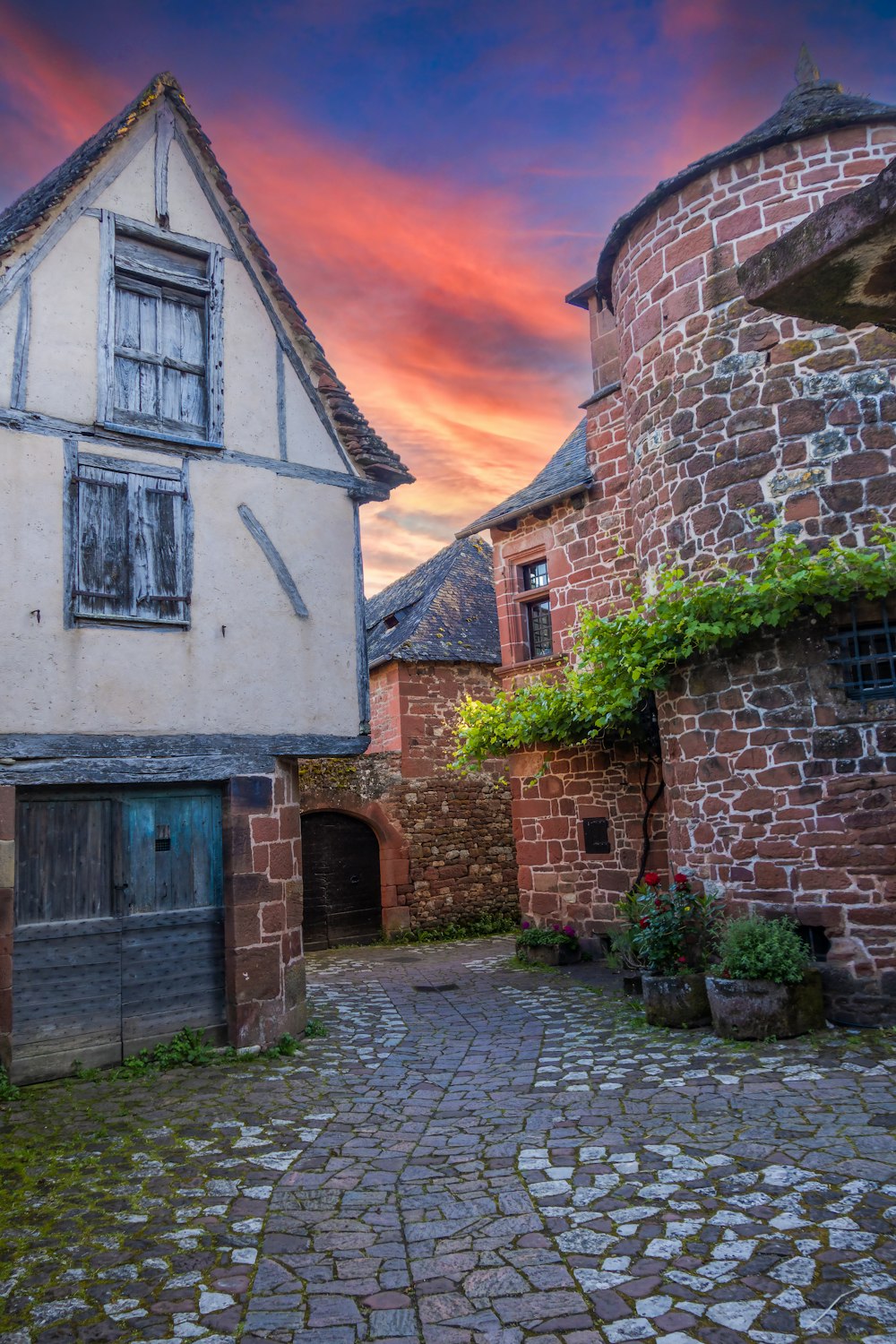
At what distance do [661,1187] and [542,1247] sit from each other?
→ 80 centimetres

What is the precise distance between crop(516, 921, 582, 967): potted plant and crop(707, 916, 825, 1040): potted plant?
4.33 meters

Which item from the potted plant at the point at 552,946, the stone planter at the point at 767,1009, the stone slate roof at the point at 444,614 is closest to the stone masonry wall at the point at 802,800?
the stone planter at the point at 767,1009

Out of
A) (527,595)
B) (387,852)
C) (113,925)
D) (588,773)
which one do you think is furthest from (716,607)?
(387,852)

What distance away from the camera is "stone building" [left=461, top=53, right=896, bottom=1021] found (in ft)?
23.0

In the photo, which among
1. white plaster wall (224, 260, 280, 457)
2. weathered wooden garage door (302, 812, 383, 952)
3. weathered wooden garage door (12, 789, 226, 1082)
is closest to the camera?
weathered wooden garage door (12, 789, 226, 1082)

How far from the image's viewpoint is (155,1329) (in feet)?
10.4

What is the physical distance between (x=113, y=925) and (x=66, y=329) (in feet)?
15.3

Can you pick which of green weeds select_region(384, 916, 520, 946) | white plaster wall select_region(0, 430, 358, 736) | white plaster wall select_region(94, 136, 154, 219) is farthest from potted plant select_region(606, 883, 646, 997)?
white plaster wall select_region(94, 136, 154, 219)

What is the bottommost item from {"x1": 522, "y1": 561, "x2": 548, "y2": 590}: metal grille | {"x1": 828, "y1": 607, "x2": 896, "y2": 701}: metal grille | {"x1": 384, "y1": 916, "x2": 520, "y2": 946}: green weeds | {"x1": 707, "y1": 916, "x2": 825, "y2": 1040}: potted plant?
{"x1": 384, "y1": 916, "x2": 520, "y2": 946}: green weeds

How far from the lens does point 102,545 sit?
6.99m

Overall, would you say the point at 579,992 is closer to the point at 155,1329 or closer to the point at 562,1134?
the point at 562,1134

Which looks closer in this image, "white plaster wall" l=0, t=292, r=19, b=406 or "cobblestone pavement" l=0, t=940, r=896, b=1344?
"cobblestone pavement" l=0, t=940, r=896, b=1344

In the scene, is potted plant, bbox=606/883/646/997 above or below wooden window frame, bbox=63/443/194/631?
below

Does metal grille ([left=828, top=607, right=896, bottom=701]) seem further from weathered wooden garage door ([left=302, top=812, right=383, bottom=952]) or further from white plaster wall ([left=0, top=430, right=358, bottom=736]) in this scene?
weathered wooden garage door ([left=302, top=812, right=383, bottom=952])
